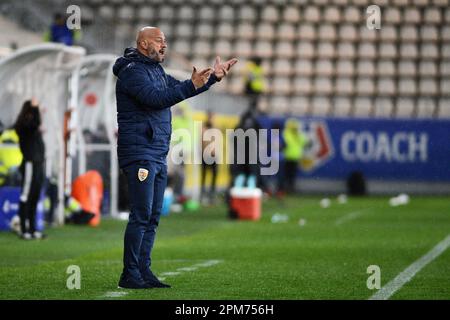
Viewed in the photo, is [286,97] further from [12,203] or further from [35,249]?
[35,249]

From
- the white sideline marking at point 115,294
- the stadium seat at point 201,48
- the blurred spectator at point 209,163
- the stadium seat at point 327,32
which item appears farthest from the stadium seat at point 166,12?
the white sideline marking at point 115,294

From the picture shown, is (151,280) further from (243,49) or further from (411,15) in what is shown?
(411,15)

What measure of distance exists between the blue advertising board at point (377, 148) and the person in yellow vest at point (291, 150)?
0.61 meters

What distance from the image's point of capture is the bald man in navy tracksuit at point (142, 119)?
1008 cm

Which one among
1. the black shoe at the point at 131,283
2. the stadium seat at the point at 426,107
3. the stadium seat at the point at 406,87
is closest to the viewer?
the black shoe at the point at 131,283

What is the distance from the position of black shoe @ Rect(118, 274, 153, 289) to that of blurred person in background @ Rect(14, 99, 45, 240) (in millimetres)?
6320

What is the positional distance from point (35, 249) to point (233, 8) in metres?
28.7


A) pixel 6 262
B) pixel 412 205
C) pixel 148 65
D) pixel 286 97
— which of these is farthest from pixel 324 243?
pixel 286 97

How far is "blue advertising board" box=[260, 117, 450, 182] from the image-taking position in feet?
114

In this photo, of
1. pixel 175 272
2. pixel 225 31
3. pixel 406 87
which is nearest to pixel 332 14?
pixel 225 31

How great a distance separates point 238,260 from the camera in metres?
13.6

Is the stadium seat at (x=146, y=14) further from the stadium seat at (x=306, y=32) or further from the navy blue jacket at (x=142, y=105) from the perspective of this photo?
the navy blue jacket at (x=142, y=105)

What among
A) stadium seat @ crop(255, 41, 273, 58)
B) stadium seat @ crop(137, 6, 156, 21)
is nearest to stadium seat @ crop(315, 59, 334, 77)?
stadium seat @ crop(255, 41, 273, 58)
